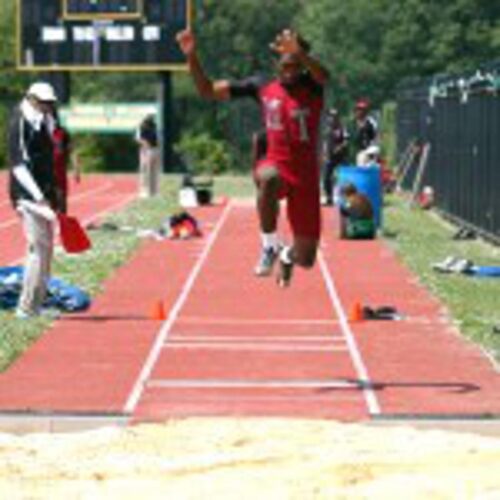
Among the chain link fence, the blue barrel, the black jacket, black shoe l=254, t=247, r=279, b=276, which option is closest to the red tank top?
black shoe l=254, t=247, r=279, b=276

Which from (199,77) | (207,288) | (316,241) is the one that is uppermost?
(199,77)

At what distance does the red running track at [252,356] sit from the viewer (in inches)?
493

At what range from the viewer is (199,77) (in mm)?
13125

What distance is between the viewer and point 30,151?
16.9 metres

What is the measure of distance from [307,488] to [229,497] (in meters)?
0.41

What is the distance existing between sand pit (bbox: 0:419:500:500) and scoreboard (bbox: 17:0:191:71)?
34.7m

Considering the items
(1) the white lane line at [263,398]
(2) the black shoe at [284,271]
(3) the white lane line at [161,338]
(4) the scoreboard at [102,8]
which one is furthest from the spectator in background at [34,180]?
(4) the scoreboard at [102,8]

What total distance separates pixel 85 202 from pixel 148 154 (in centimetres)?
223

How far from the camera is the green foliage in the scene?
2401 inches

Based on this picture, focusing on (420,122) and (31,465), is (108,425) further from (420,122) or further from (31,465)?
(420,122)

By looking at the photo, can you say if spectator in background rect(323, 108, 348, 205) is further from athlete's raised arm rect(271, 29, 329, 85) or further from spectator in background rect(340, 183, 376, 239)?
athlete's raised arm rect(271, 29, 329, 85)

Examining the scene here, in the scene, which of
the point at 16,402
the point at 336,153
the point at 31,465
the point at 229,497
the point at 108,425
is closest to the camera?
the point at 229,497

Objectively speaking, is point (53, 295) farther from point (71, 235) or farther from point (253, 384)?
point (253, 384)

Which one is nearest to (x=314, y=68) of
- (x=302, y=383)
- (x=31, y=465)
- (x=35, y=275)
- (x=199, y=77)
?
(x=199, y=77)
